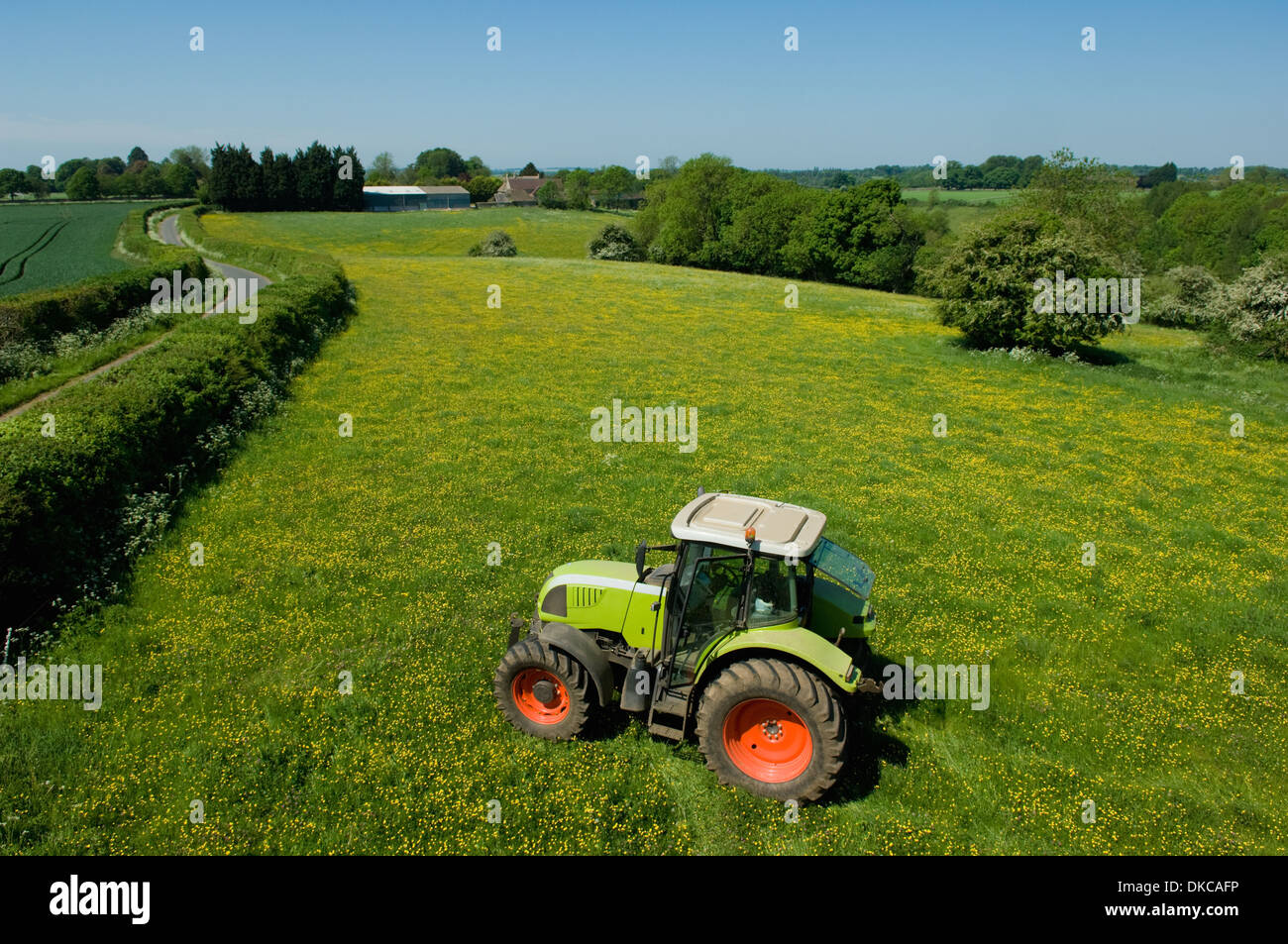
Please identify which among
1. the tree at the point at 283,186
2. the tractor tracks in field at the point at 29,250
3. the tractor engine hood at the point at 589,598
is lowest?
the tractor engine hood at the point at 589,598

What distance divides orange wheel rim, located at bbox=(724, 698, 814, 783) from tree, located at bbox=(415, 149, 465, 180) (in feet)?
641

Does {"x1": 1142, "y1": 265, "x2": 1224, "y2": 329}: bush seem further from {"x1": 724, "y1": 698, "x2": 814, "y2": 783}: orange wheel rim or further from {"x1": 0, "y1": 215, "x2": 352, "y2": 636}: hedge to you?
{"x1": 0, "y1": 215, "x2": 352, "y2": 636}: hedge

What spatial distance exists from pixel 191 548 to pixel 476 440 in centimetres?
763

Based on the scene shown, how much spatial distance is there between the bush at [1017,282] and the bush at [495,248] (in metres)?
51.9

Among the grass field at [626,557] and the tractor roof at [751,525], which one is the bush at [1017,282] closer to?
the grass field at [626,557]

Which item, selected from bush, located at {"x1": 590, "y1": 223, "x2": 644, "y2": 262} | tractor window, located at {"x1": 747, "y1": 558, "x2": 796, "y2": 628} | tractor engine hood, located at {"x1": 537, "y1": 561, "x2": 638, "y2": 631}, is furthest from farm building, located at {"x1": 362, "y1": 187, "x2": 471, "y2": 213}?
tractor window, located at {"x1": 747, "y1": 558, "x2": 796, "y2": 628}

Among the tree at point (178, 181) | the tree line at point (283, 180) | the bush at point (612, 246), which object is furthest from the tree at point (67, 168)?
the bush at point (612, 246)

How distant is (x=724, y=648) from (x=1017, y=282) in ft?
96.8

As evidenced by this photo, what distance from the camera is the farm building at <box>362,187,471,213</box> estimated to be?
382 ft

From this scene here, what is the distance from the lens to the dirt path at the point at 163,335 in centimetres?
1761

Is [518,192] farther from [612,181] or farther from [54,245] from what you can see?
[54,245]
